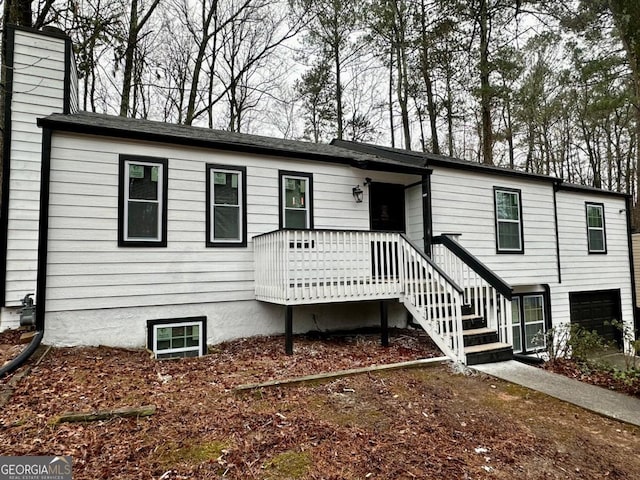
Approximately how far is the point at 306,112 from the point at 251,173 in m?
11.4

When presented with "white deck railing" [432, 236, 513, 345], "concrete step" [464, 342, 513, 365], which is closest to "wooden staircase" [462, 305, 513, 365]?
"concrete step" [464, 342, 513, 365]

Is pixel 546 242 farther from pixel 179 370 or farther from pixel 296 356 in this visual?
pixel 179 370

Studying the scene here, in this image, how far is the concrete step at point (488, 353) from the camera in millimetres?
5051

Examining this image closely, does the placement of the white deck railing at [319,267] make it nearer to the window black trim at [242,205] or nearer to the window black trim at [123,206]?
the window black trim at [242,205]

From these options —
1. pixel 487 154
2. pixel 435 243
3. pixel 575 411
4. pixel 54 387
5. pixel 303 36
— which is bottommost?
pixel 575 411

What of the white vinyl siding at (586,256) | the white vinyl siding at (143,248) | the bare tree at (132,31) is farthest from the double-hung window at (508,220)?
the bare tree at (132,31)

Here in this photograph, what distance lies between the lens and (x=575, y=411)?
3.68m

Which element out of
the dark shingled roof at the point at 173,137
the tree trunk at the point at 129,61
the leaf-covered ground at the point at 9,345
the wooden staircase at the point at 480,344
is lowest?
the wooden staircase at the point at 480,344

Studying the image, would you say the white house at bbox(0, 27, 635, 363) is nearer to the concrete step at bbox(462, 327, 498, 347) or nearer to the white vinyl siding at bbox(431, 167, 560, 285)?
the concrete step at bbox(462, 327, 498, 347)

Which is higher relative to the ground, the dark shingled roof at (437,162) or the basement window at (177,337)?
the dark shingled roof at (437,162)

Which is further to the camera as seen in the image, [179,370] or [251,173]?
[251,173]

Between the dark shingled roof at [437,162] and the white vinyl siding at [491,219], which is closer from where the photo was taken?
the dark shingled roof at [437,162]

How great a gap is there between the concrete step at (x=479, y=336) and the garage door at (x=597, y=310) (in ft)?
21.2

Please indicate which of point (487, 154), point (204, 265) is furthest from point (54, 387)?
point (487, 154)
